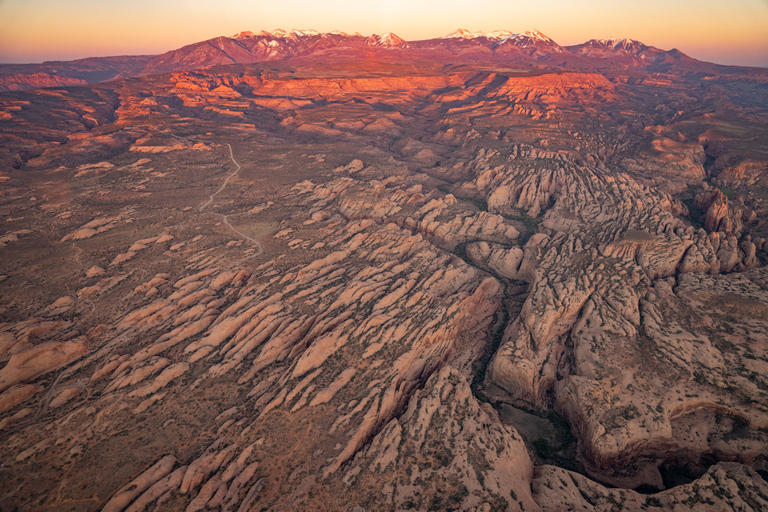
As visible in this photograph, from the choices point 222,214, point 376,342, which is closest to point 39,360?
point 376,342

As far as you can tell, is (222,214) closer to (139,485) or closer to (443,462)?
(139,485)

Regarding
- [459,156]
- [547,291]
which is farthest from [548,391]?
[459,156]

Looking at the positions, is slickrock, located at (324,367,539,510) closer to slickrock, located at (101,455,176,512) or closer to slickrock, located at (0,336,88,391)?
slickrock, located at (101,455,176,512)

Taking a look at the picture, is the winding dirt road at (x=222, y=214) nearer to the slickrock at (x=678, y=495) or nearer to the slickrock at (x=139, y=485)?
the slickrock at (x=139, y=485)

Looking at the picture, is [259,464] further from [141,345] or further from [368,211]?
[368,211]

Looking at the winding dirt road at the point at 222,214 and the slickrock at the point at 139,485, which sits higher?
the winding dirt road at the point at 222,214

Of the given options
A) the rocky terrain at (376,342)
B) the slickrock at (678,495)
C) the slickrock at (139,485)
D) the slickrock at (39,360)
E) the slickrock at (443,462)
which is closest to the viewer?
the slickrock at (139,485)

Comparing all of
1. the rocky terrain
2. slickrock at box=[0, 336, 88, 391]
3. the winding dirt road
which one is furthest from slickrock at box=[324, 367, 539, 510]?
the winding dirt road

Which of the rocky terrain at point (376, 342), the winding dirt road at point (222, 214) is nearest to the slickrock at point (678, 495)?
the rocky terrain at point (376, 342)
